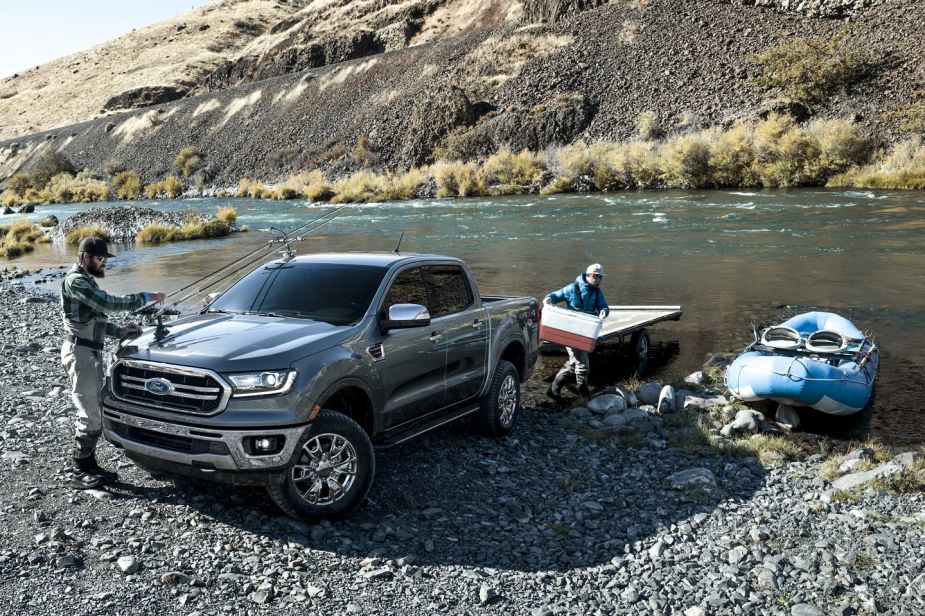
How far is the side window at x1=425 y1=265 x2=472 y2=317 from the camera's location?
7.04m

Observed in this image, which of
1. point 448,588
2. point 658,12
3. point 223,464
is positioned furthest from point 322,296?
point 658,12

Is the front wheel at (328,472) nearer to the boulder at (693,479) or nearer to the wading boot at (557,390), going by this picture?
the boulder at (693,479)

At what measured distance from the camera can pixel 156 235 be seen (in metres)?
34.0

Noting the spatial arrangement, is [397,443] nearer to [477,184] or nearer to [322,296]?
[322,296]

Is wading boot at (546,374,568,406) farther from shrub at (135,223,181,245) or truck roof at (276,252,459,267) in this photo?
shrub at (135,223,181,245)

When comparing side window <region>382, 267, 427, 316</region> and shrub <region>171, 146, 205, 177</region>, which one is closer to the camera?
side window <region>382, 267, 427, 316</region>

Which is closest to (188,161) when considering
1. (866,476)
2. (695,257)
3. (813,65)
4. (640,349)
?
(813,65)

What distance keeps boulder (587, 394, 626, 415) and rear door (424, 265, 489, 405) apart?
235 cm

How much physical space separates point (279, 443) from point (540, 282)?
1543 centimetres

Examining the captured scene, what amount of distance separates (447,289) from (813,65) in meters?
54.2

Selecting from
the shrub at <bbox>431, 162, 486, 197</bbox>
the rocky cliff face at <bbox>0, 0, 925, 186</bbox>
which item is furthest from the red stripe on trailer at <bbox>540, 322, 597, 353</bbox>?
the rocky cliff face at <bbox>0, 0, 925, 186</bbox>

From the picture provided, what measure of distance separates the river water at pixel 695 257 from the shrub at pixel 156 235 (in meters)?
1.50

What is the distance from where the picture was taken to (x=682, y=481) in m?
6.80

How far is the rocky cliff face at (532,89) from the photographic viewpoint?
54.9 meters
